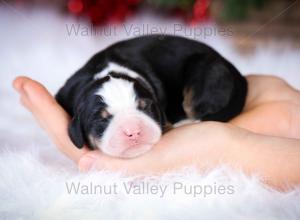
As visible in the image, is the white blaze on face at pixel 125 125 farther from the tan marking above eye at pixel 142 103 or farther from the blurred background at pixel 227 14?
the blurred background at pixel 227 14

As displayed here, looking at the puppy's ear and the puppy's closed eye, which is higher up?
the puppy's closed eye

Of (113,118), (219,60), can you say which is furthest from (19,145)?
(219,60)

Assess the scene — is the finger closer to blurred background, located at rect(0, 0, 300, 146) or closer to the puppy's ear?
the puppy's ear

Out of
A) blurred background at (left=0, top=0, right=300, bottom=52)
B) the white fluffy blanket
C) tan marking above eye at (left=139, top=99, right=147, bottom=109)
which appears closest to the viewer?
the white fluffy blanket

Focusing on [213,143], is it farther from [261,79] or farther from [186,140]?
[261,79]

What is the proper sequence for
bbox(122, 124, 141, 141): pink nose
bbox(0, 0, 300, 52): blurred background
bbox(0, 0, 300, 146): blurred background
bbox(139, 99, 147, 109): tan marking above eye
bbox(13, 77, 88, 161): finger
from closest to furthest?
bbox(122, 124, 141, 141): pink nose, bbox(139, 99, 147, 109): tan marking above eye, bbox(13, 77, 88, 161): finger, bbox(0, 0, 300, 146): blurred background, bbox(0, 0, 300, 52): blurred background

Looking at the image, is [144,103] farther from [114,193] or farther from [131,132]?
[114,193]

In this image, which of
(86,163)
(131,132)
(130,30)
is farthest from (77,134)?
(130,30)

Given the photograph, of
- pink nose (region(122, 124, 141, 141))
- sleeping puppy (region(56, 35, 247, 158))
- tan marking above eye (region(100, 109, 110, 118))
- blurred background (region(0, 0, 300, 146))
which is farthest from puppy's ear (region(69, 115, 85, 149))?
blurred background (region(0, 0, 300, 146))
